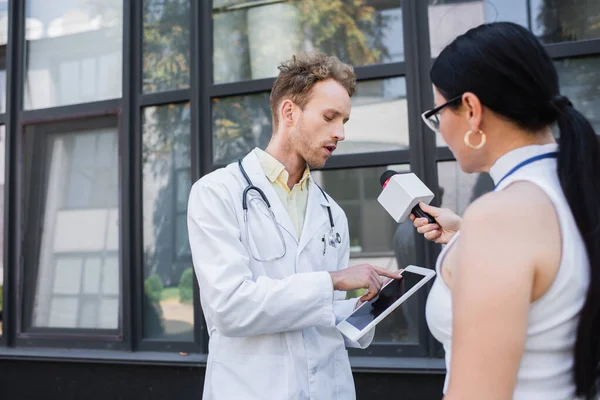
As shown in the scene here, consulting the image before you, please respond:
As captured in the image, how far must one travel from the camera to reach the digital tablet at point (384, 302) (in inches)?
71.7

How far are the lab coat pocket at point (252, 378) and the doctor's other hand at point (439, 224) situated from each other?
70cm

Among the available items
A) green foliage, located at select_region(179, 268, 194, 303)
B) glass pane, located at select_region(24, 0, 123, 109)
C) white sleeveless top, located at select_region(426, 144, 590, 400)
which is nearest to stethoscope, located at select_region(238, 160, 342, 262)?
white sleeveless top, located at select_region(426, 144, 590, 400)

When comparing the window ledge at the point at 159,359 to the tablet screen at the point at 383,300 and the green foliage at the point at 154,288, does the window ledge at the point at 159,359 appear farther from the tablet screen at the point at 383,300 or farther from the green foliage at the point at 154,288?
the tablet screen at the point at 383,300

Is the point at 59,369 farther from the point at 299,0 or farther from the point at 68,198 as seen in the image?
the point at 299,0

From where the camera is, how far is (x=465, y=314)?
3.28 ft

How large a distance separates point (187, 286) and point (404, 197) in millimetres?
2667

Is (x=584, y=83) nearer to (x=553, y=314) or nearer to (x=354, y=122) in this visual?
(x=354, y=122)

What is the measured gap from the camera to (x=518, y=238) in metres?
1.00

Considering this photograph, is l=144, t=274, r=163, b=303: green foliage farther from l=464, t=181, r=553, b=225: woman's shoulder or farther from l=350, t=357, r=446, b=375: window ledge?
l=464, t=181, r=553, b=225: woman's shoulder

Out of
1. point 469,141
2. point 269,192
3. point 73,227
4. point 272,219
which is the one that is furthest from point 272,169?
point 73,227

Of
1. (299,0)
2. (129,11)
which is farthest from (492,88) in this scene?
(129,11)

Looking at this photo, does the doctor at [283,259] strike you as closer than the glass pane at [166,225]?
Yes

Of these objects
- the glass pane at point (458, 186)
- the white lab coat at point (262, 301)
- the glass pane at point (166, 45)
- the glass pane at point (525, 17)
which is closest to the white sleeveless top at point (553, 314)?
the white lab coat at point (262, 301)

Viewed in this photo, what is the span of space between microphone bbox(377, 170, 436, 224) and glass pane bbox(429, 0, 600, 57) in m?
2.07
